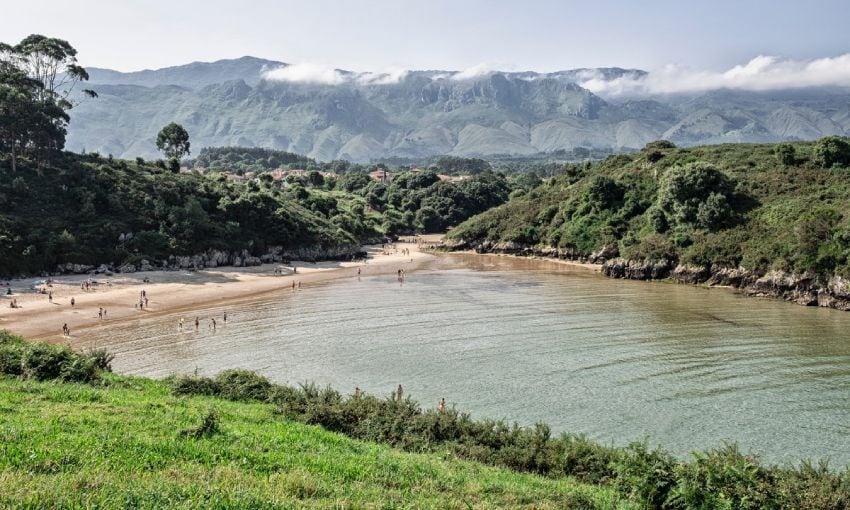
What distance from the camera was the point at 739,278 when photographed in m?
62.3

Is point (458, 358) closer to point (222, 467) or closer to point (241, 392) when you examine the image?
point (241, 392)

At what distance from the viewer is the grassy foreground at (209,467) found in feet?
31.6

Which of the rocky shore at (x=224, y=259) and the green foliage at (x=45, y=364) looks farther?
the rocky shore at (x=224, y=259)

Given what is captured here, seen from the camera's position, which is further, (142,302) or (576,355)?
(142,302)

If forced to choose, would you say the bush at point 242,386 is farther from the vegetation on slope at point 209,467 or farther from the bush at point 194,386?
the vegetation on slope at point 209,467

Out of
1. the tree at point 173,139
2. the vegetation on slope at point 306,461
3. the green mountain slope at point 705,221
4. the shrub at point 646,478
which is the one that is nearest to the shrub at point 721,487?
the vegetation on slope at point 306,461

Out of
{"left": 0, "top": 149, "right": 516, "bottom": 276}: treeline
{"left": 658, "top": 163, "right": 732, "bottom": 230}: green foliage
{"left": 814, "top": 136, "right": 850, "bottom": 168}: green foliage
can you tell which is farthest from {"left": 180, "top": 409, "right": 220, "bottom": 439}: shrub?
{"left": 814, "top": 136, "right": 850, "bottom": 168}: green foliage

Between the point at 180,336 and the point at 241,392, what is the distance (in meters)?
24.0

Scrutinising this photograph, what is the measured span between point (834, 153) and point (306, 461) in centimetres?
8580

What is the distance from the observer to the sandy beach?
47031 millimetres

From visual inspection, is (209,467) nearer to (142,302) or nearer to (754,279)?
(142,302)

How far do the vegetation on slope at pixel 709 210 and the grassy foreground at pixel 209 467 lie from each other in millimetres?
56352


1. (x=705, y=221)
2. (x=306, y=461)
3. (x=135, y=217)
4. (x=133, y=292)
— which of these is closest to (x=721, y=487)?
(x=306, y=461)

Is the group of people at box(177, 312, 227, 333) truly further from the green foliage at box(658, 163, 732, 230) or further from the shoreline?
the green foliage at box(658, 163, 732, 230)
